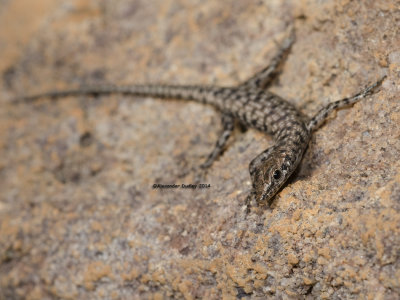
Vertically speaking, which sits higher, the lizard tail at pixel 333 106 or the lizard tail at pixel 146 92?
the lizard tail at pixel 333 106

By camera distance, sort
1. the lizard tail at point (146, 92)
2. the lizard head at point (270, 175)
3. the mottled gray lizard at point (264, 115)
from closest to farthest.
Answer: the lizard head at point (270, 175)
the mottled gray lizard at point (264, 115)
the lizard tail at point (146, 92)

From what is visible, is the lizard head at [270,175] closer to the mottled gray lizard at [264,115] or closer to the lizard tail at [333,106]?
the mottled gray lizard at [264,115]

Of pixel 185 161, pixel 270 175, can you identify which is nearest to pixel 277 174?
pixel 270 175

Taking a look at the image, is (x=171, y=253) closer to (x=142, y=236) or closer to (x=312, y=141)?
(x=142, y=236)

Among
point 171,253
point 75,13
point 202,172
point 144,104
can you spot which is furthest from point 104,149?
point 75,13

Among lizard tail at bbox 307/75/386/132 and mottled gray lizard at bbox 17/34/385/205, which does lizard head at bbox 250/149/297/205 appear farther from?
lizard tail at bbox 307/75/386/132

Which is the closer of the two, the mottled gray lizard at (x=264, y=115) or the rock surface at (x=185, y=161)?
the rock surface at (x=185, y=161)

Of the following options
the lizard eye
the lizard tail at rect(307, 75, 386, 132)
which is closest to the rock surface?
the lizard tail at rect(307, 75, 386, 132)

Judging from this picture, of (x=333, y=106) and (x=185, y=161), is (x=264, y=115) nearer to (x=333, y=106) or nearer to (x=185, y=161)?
(x=333, y=106)

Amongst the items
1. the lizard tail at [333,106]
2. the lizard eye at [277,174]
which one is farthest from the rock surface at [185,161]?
the lizard eye at [277,174]
